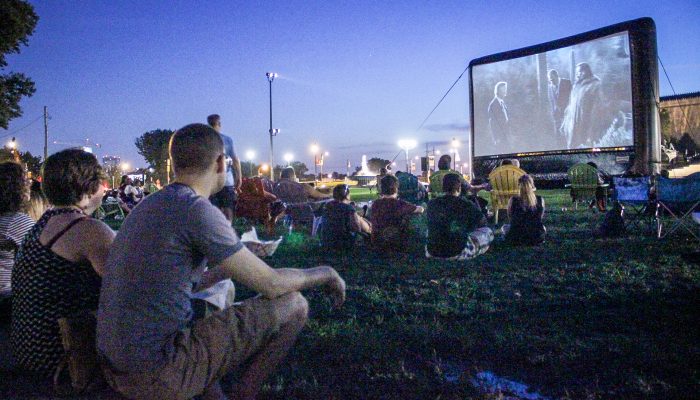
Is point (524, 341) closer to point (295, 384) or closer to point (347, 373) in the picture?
point (347, 373)

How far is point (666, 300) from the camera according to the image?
4121 millimetres

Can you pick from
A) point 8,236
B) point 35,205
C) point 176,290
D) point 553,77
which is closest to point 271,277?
point 176,290

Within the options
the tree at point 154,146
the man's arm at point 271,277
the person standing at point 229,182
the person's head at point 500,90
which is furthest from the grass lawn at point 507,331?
the tree at point 154,146

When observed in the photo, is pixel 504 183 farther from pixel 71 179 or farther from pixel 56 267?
pixel 56 267

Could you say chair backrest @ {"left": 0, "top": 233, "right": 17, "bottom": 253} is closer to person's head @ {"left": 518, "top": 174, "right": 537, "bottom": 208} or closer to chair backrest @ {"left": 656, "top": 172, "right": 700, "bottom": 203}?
person's head @ {"left": 518, "top": 174, "right": 537, "bottom": 208}

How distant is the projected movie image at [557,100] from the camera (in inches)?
672

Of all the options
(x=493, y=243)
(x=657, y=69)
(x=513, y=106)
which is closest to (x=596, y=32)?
(x=657, y=69)

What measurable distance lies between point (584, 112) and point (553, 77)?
1885mm

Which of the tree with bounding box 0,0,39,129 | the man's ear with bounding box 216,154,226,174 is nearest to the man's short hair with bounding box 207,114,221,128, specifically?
the man's ear with bounding box 216,154,226,174

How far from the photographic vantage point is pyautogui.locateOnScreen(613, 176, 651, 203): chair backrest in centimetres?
782

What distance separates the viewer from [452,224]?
590cm

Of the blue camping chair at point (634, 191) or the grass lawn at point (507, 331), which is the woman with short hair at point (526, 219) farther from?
the blue camping chair at point (634, 191)

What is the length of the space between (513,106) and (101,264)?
2024cm

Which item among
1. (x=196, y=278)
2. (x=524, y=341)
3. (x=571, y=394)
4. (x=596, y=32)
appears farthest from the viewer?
(x=596, y=32)
